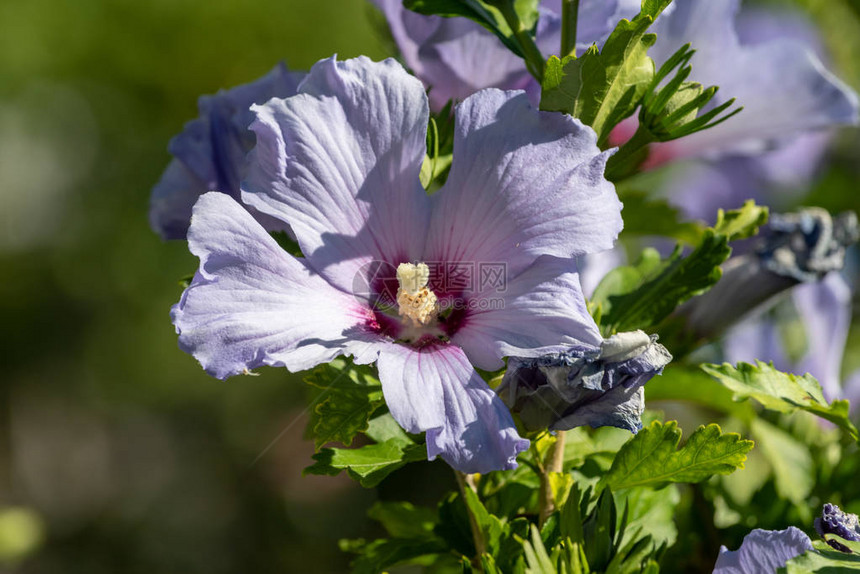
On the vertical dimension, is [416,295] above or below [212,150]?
below

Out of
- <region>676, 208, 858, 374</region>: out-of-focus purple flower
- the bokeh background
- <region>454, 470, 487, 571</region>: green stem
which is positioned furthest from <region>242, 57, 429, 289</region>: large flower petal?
the bokeh background

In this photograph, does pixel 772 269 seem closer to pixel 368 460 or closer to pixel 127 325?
pixel 368 460

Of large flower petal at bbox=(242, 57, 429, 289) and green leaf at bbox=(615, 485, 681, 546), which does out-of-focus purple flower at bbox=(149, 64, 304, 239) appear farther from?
green leaf at bbox=(615, 485, 681, 546)

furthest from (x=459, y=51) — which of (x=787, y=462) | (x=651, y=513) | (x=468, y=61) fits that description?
(x=787, y=462)

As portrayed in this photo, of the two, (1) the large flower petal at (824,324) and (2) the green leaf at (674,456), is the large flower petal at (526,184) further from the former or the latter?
(1) the large flower petal at (824,324)

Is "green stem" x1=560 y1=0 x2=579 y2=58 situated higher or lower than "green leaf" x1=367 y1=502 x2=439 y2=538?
higher

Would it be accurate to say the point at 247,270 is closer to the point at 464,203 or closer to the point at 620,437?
the point at 464,203
